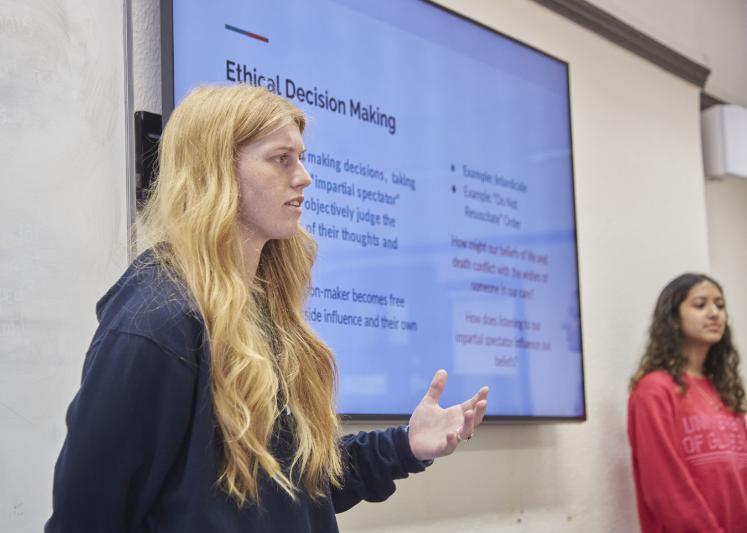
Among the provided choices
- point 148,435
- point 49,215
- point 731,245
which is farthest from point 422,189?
point 731,245

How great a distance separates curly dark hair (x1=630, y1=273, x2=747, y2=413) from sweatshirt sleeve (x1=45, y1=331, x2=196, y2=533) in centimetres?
241

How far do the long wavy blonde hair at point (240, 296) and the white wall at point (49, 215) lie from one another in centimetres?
43

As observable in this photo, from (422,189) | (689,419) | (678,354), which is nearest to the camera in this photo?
(422,189)

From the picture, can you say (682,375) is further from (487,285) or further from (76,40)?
(76,40)

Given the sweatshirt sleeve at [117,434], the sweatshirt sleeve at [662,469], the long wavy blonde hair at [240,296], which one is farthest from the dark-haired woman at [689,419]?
the sweatshirt sleeve at [117,434]

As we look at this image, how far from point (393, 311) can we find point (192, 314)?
130 centimetres

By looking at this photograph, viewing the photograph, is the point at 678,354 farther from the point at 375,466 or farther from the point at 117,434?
the point at 117,434

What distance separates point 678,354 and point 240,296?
7.80 feet

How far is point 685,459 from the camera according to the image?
3.14 metres

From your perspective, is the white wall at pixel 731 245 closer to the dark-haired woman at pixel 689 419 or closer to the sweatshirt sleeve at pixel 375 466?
the dark-haired woman at pixel 689 419

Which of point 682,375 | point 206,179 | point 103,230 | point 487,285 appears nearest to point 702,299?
point 682,375

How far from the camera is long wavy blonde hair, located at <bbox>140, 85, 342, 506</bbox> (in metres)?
1.26

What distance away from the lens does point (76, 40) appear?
193cm

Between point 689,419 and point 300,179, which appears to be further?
point 689,419
